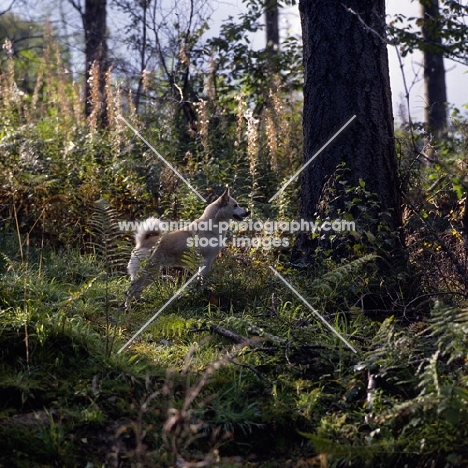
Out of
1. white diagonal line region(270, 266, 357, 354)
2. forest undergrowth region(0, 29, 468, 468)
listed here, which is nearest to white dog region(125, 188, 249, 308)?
forest undergrowth region(0, 29, 468, 468)

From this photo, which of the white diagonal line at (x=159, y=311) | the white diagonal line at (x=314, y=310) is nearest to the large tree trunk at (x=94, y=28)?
the white diagonal line at (x=159, y=311)

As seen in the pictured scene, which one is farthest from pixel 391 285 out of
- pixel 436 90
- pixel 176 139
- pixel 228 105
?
pixel 436 90

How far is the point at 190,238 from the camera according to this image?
6.37m

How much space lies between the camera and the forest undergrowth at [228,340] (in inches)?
132

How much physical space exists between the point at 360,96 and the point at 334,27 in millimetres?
616

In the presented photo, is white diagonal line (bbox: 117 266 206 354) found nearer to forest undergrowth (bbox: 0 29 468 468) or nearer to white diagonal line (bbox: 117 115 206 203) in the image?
forest undergrowth (bbox: 0 29 468 468)

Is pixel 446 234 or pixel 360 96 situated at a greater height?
pixel 360 96

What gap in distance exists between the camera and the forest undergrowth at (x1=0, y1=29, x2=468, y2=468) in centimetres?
335

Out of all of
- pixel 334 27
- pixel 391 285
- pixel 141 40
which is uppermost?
pixel 141 40

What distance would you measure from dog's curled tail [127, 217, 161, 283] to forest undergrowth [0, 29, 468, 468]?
187mm

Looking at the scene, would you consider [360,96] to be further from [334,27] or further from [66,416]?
[66,416]

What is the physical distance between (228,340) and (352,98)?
2380mm

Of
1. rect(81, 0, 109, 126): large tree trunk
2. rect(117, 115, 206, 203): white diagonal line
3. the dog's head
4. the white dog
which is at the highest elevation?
rect(81, 0, 109, 126): large tree trunk

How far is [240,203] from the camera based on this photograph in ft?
25.0
